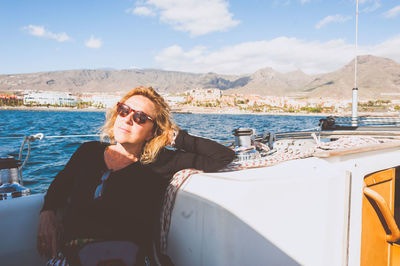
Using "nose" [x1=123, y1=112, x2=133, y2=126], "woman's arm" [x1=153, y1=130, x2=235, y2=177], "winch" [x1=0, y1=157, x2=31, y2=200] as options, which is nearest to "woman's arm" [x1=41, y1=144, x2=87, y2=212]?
"nose" [x1=123, y1=112, x2=133, y2=126]

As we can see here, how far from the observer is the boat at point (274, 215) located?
3.80 feet

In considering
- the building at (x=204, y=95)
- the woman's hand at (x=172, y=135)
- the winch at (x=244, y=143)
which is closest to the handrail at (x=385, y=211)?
the winch at (x=244, y=143)

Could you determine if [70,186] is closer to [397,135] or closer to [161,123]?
[161,123]

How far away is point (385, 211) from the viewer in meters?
1.49

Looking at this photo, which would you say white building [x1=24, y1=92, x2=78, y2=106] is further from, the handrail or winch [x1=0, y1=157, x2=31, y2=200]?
the handrail

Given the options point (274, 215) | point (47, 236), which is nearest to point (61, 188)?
point (47, 236)

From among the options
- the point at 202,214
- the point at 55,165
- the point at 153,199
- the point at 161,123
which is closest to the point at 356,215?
the point at 202,214

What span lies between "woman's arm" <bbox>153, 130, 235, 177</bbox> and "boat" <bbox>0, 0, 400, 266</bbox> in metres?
0.07

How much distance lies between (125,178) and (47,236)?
0.45 m

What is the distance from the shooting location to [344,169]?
1383mm

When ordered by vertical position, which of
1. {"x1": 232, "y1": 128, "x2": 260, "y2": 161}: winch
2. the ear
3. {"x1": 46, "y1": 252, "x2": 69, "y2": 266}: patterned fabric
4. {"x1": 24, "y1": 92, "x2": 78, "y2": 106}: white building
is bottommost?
{"x1": 46, "y1": 252, "x2": 69, "y2": 266}: patterned fabric

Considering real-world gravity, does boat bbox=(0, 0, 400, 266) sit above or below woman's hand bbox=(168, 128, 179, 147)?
below

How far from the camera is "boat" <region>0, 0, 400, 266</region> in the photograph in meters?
1.16

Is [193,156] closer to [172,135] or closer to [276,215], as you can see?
[172,135]
